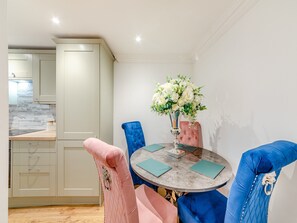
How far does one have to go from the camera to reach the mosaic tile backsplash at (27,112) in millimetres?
2459

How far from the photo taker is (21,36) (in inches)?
77.4

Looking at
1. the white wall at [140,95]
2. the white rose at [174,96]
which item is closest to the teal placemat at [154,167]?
the white rose at [174,96]

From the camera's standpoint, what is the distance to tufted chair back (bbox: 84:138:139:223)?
0.74 metres

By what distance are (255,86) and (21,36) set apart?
2955mm

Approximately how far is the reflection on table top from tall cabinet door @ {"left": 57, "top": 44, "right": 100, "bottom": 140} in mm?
944

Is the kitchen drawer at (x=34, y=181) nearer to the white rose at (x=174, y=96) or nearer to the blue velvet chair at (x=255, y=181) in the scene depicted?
the white rose at (x=174, y=96)

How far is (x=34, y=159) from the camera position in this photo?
1.90 meters

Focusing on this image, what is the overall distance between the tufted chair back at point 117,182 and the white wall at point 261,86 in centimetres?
101

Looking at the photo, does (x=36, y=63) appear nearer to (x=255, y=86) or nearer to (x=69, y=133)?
(x=69, y=133)

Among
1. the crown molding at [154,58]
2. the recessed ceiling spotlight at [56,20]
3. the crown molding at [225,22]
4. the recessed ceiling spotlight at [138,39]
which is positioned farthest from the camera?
the crown molding at [154,58]

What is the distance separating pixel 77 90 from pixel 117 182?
1.54 m

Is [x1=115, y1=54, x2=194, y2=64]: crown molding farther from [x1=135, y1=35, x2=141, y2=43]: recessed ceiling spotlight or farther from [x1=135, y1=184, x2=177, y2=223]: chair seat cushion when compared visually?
[x1=135, y1=184, x2=177, y2=223]: chair seat cushion

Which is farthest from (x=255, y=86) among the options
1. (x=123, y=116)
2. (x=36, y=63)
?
(x=36, y=63)

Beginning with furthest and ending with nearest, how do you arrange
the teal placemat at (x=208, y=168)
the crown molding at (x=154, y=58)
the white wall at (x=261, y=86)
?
the crown molding at (x=154, y=58)
the teal placemat at (x=208, y=168)
the white wall at (x=261, y=86)
